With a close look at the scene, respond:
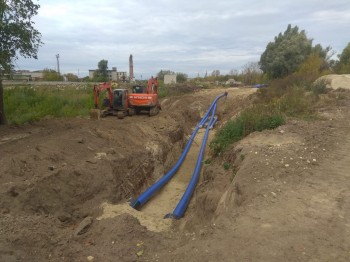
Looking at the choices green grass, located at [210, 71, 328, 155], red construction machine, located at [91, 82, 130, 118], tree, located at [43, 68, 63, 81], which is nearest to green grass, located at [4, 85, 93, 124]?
red construction machine, located at [91, 82, 130, 118]

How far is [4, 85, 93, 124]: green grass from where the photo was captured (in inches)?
736

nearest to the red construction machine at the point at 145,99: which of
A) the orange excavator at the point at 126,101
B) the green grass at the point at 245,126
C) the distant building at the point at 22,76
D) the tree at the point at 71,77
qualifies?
the orange excavator at the point at 126,101

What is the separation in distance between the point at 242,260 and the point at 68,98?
20122mm

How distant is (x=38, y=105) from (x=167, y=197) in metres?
11.5

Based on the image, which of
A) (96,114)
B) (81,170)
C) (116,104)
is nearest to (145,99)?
(116,104)

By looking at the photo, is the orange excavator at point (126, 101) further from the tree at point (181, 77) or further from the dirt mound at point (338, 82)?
the tree at point (181, 77)

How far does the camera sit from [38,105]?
20.6 meters

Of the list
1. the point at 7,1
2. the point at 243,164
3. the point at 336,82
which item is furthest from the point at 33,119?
the point at 336,82

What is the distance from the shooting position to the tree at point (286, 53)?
Result: 36969 mm

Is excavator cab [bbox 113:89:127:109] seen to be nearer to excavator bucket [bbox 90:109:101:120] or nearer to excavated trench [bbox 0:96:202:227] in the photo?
excavator bucket [bbox 90:109:101:120]

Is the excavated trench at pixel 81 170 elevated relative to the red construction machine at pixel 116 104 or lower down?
lower down

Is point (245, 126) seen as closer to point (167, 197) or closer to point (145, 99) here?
point (167, 197)

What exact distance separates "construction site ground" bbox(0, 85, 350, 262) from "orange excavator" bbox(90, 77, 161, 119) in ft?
11.0

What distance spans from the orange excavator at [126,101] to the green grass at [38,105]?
2.26 m
